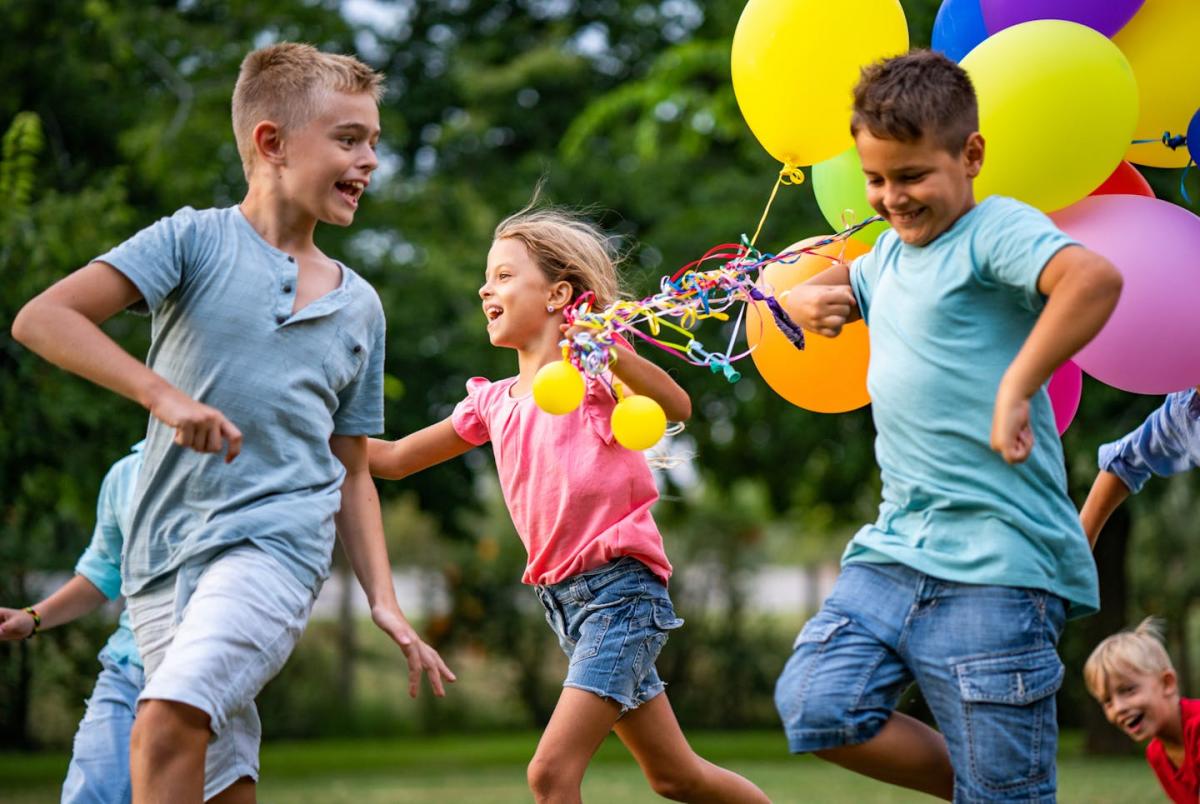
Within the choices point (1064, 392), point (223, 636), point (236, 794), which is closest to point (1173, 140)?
point (1064, 392)

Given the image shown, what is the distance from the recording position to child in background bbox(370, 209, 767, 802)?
380 centimetres

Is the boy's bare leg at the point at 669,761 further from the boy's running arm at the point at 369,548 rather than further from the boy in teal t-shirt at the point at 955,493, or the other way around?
the boy in teal t-shirt at the point at 955,493

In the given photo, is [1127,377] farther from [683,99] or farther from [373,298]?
[683,99]

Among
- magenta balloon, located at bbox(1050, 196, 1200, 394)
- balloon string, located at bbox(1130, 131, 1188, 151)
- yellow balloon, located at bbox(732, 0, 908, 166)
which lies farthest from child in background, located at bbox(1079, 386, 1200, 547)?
yellow balloon, located at bbox(732, 0, 908, 166)

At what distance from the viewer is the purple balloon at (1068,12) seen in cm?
394

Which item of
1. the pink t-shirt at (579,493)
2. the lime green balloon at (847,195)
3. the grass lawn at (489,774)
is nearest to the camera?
the pink t-shirt at (579,493)

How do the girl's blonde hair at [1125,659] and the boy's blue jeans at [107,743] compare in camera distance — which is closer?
the boy's blue jeans at [107,743]

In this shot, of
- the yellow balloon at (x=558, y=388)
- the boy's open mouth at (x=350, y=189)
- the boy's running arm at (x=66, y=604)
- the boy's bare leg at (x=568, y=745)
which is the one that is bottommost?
the boy's bare leg at (x=568, y=745)

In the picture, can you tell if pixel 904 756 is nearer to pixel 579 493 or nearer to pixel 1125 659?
pixel 579 493

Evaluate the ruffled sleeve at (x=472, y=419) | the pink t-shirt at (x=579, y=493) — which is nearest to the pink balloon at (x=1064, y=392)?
the pink t-shirt at (x=579, y=493)

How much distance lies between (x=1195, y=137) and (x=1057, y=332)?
5.19 ft

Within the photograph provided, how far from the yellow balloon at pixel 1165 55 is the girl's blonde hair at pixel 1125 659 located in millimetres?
1542

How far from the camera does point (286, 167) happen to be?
341 cm

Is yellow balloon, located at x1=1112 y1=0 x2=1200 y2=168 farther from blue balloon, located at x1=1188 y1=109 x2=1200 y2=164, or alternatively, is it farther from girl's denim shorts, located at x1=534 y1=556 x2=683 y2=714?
girl's denim shorts, located at x1=534 y1=556 x2=683 y2=714
